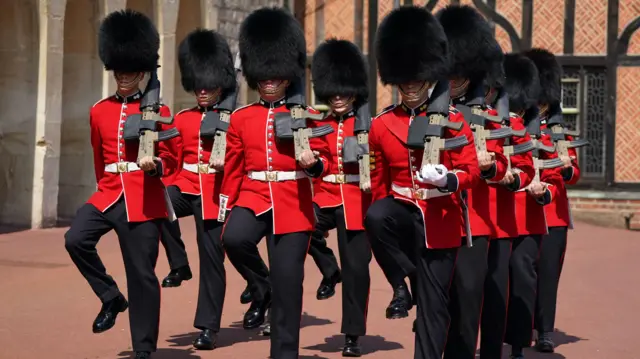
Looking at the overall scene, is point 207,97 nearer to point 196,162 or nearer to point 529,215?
point 196,162

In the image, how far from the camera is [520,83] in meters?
8.36

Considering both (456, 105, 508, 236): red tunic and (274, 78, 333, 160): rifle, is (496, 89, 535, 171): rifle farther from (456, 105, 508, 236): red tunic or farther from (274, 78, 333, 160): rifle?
(274, 78, 333, 160): rifle

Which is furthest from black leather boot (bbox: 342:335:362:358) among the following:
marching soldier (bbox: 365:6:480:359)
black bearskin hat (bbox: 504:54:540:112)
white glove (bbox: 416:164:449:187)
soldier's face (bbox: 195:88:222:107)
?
white glove (bbox: 416:164:449:187)

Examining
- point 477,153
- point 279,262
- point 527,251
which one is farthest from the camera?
point 527,251

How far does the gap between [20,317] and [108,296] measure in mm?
1812

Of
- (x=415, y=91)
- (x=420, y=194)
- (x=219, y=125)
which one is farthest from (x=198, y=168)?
(x=420, y=194)

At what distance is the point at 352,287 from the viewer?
7.92m

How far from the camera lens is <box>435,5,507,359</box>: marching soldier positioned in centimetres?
613

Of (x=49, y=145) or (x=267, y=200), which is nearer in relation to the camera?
(x=267, y=200)

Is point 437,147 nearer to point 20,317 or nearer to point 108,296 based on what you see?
point 108,296

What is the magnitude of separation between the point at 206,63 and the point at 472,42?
2.30 m

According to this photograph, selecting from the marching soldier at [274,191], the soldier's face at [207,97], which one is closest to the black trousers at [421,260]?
the marching soldier at [274,191]

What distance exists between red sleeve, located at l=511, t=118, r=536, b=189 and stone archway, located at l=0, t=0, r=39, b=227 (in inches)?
289

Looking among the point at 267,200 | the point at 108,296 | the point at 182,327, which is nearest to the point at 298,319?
the point at 267,200
